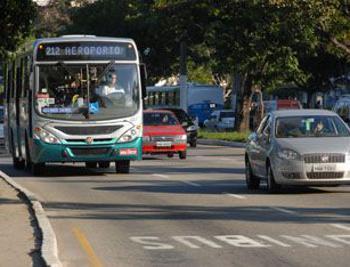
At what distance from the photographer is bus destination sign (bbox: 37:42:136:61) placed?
25.9m

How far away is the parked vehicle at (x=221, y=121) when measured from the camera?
217ft

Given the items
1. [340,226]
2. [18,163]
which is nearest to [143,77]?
[18,163]

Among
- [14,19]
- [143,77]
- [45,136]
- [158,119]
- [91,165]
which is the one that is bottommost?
[91,165]

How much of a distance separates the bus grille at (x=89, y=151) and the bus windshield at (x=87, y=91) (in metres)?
0.76

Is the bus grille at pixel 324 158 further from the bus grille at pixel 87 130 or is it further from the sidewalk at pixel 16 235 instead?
the bus grille at pixel 87 130

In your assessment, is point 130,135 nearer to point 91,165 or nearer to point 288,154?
point 91,165

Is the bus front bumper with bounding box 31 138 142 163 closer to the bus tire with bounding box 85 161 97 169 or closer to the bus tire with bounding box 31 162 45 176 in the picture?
the bus tire with bounding box 31 162 45 176

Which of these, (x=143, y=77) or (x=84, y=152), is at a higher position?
(x=143, y=77)

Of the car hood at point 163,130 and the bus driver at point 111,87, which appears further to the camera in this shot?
the car hood at point 163,130

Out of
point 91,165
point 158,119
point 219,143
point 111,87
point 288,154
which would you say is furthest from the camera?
point 219,143

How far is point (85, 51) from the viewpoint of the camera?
85.7 ft

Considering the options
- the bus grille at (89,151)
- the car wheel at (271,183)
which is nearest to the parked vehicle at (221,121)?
the bus grille at (89,151)

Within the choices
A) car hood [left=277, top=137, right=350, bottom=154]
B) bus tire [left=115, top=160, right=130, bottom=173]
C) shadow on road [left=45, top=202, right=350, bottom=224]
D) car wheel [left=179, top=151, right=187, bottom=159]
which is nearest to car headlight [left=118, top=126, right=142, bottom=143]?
bus tire [left=115, top=160, right=130, bottom=173]

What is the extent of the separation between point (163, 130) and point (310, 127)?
14.0 meters
